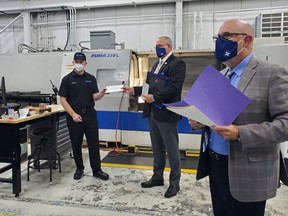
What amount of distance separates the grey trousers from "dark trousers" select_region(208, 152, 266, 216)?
3.80 ft

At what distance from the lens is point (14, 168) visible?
2.62 metres

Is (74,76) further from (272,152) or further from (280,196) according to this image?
(280,196)

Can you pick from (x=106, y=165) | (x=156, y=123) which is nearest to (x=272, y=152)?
(x=156, y=123)

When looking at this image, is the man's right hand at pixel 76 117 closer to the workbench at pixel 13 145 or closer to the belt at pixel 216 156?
the workbench at pixel 13 145

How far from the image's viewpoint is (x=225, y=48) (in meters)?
1.22

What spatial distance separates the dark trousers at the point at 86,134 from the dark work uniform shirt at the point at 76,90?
0.12m

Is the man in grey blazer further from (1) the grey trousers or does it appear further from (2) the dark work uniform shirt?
(2) the dark work uniform shirt

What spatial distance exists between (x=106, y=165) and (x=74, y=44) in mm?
3601

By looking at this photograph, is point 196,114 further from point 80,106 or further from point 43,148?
point 43,148

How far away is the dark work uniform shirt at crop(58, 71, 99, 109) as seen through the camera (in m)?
2.94

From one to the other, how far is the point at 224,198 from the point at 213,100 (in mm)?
573

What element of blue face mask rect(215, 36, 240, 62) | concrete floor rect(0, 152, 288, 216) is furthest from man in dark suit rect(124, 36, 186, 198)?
blue face mask rect(215, 36, 240, 62)

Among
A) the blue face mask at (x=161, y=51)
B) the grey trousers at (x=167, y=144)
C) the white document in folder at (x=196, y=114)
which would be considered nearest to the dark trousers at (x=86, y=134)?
the grey trousers at (x=167, y=144)

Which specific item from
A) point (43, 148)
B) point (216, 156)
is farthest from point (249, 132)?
point (43, 148)
